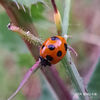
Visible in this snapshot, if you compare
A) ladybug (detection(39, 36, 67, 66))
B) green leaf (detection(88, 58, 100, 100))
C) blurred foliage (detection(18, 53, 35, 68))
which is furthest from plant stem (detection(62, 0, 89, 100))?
blurred foliage (detection(18, 53, 35, 68))

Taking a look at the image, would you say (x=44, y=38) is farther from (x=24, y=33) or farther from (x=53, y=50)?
(x=24, y=33)

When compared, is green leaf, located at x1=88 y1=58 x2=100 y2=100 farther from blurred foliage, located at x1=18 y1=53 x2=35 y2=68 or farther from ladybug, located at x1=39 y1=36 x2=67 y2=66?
blurred foliage, located at x1=18 y1=53 x2=35 y2=68

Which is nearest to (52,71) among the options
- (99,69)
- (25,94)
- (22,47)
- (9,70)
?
(99,69)

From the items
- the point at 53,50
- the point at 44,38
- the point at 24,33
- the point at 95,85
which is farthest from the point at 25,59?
the point at 24,33

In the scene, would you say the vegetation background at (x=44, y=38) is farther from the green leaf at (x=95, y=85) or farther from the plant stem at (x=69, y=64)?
the plant stem at (x=69, y=64)

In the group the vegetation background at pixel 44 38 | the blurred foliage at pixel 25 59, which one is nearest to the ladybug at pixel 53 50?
the vegetation background at pixel 44 38
